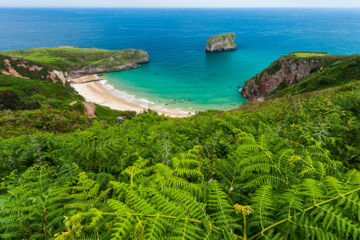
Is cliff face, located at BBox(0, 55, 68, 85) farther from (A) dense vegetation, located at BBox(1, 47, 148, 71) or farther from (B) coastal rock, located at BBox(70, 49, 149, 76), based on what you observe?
(A) dense vegetation, located at BBox(1, 47, 148, 71)

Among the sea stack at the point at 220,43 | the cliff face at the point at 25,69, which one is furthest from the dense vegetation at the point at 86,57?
the sea stack at the point at 220,43

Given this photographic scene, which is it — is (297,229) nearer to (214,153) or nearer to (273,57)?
(214,153)

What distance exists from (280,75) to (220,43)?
277ft

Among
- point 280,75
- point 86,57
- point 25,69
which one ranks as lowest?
point 280,75

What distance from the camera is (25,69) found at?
54.9m

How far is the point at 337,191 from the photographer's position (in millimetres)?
1959

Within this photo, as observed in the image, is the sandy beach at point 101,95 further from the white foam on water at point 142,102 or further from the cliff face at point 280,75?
the cliff face at point 280,75

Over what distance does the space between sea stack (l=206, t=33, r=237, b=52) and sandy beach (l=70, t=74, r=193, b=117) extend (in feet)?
269

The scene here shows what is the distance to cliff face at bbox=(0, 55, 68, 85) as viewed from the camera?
5141 centimetres

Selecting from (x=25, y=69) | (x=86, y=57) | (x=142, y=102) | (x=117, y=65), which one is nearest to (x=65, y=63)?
(x=86, y=57)

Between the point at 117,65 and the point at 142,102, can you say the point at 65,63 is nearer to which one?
the point at 117,65

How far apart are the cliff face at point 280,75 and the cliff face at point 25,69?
67.2m

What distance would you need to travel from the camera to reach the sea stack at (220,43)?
12188 cm

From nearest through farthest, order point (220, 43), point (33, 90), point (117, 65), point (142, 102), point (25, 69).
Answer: point (33, 90) → point (142, 102) → point (25, 69) → point (117, 65) → point (220, 43)
